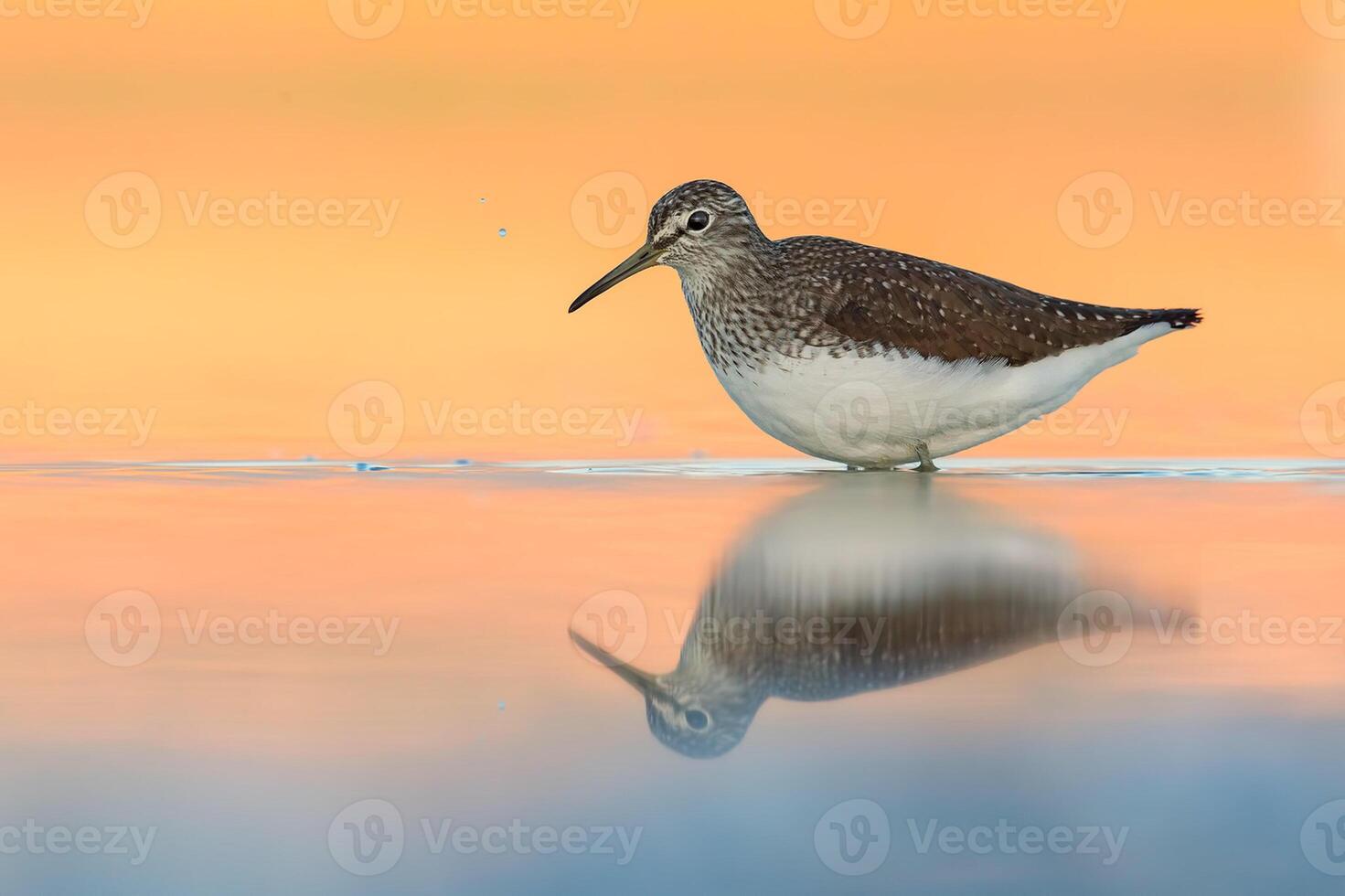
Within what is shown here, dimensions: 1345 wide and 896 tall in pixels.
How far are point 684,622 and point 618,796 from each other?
6.08ft

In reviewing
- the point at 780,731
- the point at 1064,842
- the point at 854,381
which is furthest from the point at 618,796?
the point at 854,381

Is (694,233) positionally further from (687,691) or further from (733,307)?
(687,691)

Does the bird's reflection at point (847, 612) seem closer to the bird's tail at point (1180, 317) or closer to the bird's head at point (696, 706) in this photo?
the bird's head at point (696, 706)

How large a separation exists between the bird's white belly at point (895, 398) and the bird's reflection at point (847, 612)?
6.10 feet

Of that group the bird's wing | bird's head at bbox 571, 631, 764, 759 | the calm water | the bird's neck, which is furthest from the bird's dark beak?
bird's head at bbox 571, 631, 764, 759

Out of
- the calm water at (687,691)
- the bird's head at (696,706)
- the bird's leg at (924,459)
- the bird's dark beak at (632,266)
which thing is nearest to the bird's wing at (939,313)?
the bird's leg at (924,459)

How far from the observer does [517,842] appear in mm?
3889

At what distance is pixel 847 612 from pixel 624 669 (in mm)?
1041

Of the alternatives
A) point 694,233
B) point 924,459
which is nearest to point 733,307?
point 694,233

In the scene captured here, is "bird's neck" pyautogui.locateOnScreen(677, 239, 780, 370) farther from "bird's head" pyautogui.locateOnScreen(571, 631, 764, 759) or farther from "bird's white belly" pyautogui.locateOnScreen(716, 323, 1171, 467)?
"bird's head" pyautogui.locateOnScreen(571, 631, 764, 759)

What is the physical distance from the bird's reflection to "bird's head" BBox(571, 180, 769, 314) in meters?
3.11

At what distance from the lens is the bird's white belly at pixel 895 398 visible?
34.3ft

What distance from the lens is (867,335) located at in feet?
34.5

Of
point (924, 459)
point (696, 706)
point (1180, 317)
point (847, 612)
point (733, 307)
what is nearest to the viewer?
point (696, 706)
